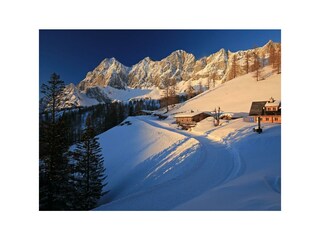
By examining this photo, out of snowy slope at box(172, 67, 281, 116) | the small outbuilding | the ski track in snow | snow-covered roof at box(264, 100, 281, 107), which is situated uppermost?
snowy slope at box(172, 67, 281, 116)

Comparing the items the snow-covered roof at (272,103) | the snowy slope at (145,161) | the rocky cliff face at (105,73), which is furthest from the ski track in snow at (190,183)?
the rocky cliff face at (105,73)

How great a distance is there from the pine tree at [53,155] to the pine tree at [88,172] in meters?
0.34

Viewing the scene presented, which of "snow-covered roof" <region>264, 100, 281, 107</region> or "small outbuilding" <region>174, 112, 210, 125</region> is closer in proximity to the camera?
"snow-covered roof" <region>264, 100, 281, 107</region>

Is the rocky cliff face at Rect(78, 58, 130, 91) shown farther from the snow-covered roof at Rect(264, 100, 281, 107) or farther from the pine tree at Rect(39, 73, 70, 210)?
the snow-covered roof at Rect(264, 100, 281, 107)

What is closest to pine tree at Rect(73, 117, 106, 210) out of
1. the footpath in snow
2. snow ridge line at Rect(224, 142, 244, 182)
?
the footpath in snow

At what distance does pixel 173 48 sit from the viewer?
5.39m

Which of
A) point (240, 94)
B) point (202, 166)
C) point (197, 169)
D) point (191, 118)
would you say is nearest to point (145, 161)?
point (197, 169)

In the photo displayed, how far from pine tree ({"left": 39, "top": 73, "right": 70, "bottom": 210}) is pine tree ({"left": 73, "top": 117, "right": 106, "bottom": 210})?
0.34m

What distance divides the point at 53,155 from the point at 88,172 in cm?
113

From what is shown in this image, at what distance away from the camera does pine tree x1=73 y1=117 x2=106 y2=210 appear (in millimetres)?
5171

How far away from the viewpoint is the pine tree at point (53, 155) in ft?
15.6

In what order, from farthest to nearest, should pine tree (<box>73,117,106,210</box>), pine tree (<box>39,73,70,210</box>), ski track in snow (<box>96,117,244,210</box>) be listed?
pine tree (<box>73,117,106,210</box>), pine tree (<box>39,73,70,210</box>), ski track in snow (<box>96,117,244,210</box>)

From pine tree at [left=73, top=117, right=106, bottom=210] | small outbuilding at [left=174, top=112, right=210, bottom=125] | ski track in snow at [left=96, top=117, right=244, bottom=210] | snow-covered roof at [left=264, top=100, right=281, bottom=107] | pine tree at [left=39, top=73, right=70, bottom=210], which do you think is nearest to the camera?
ski track in snow at [left=96, top=117, right=244, bottom=210]
